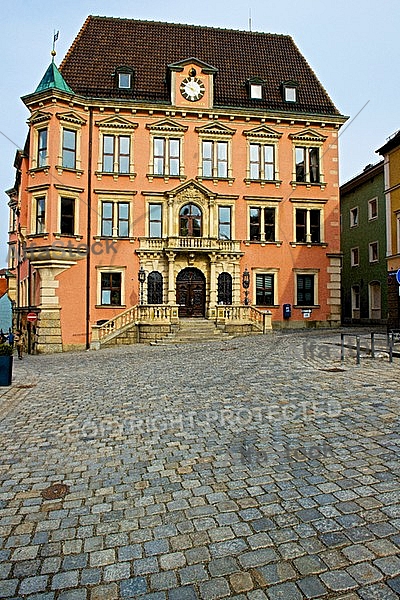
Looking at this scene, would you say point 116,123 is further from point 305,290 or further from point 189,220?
point 305,290

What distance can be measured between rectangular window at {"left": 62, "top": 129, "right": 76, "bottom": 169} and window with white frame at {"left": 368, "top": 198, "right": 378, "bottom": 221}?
22684 millimetres

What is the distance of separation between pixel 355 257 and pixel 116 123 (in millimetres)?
22972

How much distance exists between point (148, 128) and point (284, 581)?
26655mm

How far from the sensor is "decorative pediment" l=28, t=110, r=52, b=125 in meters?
24.5

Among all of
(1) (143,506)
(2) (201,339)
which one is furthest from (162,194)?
(1) (143,506)

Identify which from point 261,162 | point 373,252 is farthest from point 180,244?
point 373,252

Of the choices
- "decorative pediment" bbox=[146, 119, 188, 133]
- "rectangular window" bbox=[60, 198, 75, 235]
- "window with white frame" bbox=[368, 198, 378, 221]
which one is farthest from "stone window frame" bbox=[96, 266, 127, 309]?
"window with white frame" bbox=[368, 198, 378, 221]

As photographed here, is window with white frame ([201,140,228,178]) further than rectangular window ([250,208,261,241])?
No

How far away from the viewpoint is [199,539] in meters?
3.68

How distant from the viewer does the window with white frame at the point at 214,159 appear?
27234 mm

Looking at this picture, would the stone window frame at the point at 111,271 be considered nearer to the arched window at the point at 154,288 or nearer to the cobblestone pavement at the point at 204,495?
the arched window at the point at 154,288

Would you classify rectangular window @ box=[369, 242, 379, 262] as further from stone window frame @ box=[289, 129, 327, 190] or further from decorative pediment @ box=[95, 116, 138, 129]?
decorative pediment @ box=[95, 116, 138, 129]

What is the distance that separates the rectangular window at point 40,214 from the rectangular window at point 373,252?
2458 cm

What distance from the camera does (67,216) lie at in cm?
2520
